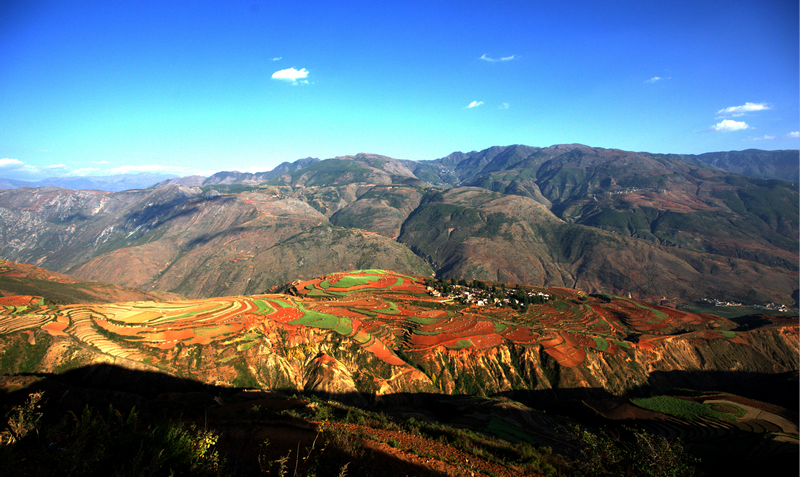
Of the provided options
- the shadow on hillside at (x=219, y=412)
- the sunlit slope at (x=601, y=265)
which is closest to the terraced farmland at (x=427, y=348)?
the shadow on hillside at (x=219, y=412)

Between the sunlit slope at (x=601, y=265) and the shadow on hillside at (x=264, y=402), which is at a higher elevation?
the shadow on hillside at (x=264, y=402)

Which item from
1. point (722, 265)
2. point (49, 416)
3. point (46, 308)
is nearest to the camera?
point (49, 416)

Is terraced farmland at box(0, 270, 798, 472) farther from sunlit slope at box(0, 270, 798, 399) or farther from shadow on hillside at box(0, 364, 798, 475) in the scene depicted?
shadow on hillside at box(0, 364, 798, 475)

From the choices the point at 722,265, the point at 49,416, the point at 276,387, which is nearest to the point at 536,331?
the point at 276,387

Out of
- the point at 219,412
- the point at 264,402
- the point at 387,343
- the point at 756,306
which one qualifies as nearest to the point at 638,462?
the point at 219,412

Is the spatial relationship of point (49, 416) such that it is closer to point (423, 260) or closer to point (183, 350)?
point (183, 350)

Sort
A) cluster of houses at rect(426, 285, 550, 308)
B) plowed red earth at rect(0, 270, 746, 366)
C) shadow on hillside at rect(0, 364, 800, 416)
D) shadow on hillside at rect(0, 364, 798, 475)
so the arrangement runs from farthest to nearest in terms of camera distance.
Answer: cluster of houses at rect(426, 285, 550, 308)
plowed red earth at rect(0, 270, 746, 366)
shadow on hillside at rect(0, 364, 800, 416)
shadow on hillside at rect(0, 364, 798, 475)

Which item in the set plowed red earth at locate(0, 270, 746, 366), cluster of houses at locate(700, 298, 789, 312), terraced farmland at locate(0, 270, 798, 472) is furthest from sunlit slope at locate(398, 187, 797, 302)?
terraced farmland at locate(0, 270, 798, 472)

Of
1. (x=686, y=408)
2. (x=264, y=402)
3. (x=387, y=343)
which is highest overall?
(x=264, y=402)

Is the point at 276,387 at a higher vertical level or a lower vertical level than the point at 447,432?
lower

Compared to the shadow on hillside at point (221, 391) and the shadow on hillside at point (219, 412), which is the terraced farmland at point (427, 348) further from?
the shadow on hillside at point (219, 412)

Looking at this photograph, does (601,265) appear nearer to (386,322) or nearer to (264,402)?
(386,322)
